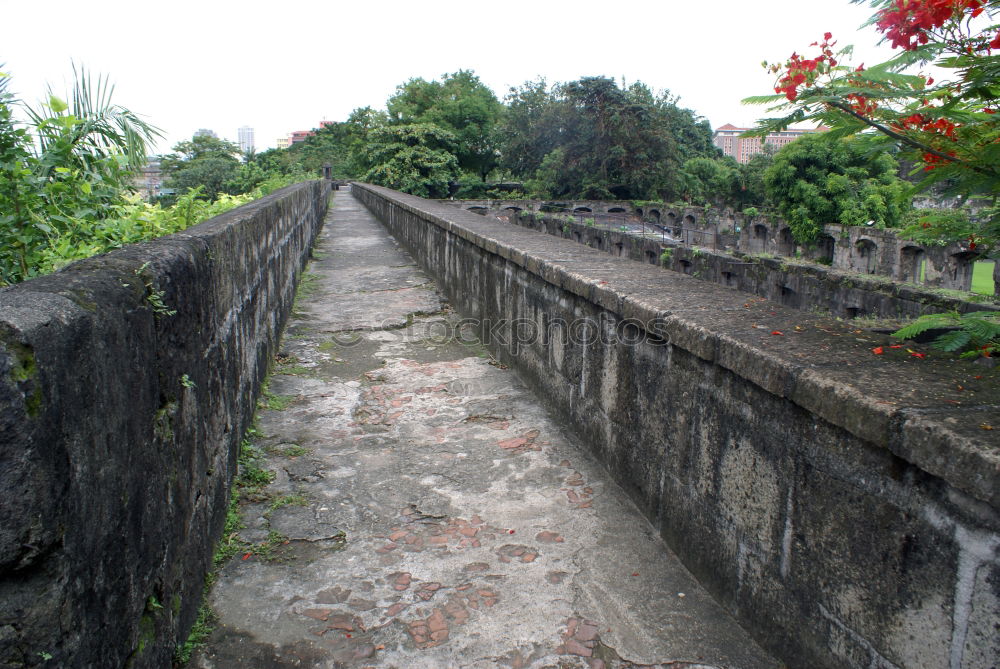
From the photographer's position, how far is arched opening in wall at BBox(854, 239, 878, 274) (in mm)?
24219

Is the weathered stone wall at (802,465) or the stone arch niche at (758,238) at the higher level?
the stone arch niche at (758,238)

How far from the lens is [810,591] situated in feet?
5.86

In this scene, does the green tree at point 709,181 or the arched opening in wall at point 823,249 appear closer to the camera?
the arched opening in wall at point 823,249

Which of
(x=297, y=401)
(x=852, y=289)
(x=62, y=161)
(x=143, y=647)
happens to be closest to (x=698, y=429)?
(x=143, y=647)

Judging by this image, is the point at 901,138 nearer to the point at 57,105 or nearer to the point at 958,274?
the point at 57,105

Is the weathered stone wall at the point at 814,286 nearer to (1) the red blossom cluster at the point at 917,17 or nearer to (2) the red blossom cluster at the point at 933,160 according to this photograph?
(2) the red blossom cluster at the point at 933,160

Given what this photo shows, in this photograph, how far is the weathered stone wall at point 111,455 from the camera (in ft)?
3.57

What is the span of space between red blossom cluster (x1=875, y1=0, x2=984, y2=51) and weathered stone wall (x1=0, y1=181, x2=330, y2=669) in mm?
2049

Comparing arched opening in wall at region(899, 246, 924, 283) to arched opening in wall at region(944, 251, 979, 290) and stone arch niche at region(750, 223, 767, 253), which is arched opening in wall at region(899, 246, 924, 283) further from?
stone arch niche at region(750, 223, 767, 253)

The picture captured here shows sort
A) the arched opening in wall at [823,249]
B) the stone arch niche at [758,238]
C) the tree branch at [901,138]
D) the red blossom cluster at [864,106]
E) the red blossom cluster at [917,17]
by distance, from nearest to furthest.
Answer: the red blossom cluster at [917,17] < the tree branch at [901,138] < the red blossom cluster at [864,106] < the arched opening in wall at [823,249] < the stone arch niche at [758,238]

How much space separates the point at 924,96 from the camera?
5.99 ft

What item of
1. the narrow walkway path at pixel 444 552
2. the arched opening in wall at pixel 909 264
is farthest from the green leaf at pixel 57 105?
the arched opening in wall at pixel 909 264

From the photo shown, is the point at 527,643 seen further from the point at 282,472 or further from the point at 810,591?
the point at 282,472

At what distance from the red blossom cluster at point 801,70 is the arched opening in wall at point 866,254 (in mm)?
25043
